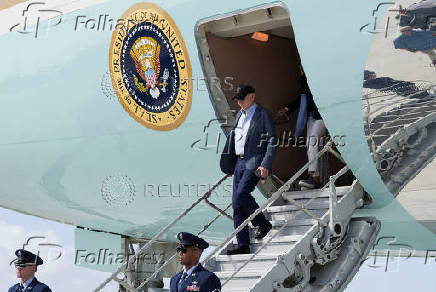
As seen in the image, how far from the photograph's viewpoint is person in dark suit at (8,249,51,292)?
6.71 m

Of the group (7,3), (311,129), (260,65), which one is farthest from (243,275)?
(7,3)

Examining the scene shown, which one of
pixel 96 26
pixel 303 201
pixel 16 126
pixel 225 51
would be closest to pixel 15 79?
pixel 16 126

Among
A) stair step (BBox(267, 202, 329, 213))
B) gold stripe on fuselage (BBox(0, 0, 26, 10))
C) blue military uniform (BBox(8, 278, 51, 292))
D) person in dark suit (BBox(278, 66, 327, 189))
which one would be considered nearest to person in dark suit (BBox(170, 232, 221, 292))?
stair step (BBox(267, 202, 329, 213))

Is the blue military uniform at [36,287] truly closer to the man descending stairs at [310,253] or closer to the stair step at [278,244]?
the man descending stairs at [310,253]

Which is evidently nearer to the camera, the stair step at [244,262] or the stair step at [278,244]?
the stair step at [244,262]

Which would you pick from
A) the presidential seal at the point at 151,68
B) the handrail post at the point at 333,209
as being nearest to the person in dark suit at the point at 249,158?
the handrail post at the point at 333,209

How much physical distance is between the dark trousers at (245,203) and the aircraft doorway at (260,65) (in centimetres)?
72

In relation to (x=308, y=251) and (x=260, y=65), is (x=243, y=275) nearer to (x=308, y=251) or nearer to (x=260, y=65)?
(x=308, y=251)

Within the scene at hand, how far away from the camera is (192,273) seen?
5367mm

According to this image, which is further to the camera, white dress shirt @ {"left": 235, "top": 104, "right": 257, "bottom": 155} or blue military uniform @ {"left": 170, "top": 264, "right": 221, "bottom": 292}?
white dress shirt @ {"left": 235, "top": 104, "right": 257, "bottom": 155}

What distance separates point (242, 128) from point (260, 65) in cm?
160

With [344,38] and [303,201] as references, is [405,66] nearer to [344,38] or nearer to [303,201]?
[344,38]

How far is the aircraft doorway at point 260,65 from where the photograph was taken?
23.7 ft
